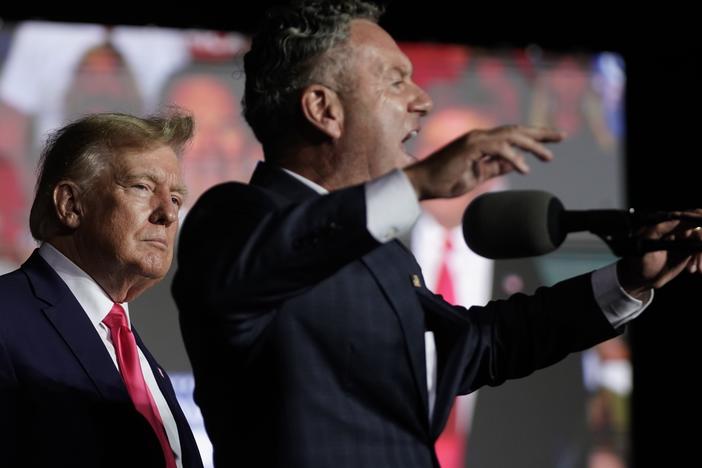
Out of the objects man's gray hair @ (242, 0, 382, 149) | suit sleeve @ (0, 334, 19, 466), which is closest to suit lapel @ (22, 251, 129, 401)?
suit sleeve @ (0, 334, 19, 466)

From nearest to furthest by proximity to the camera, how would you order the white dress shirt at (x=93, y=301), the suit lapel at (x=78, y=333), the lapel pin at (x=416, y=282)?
the lapel pin at (x=416, y=282), the suit lapel at (x=78, y=333), the white dress shirt at (x=93, y=301)

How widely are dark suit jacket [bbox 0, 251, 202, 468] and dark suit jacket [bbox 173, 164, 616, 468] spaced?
0.43 m

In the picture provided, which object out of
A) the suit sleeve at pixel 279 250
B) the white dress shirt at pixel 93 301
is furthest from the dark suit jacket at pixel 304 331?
the white dress shirt at pixel 93 301

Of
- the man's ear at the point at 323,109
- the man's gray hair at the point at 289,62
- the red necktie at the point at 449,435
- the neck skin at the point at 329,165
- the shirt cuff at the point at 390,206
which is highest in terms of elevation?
the man's gray hair at the point at 289,62

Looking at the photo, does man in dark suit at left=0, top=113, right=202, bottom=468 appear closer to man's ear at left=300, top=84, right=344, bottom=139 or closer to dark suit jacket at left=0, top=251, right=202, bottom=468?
dark suit jacket at left=0, top=251, right=202, bottom=468

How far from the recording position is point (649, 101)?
4.21m

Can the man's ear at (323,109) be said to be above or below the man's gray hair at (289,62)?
below

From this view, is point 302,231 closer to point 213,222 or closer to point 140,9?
point 213,222

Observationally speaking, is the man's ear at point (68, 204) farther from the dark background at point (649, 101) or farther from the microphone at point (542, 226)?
the dark background at point (649, 101)

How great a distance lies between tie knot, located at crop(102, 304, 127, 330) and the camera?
84.0 inches

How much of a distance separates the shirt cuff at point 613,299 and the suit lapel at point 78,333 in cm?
89

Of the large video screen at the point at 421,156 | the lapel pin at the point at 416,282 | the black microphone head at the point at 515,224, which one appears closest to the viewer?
the black microphone head at the point at 515,224

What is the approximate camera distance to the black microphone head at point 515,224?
4.80 ft

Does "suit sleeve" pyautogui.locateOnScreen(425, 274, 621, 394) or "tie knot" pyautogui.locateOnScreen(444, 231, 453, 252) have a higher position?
"tie knot" pyautogui.locateOnScreen(444, 231, 453, 252)
